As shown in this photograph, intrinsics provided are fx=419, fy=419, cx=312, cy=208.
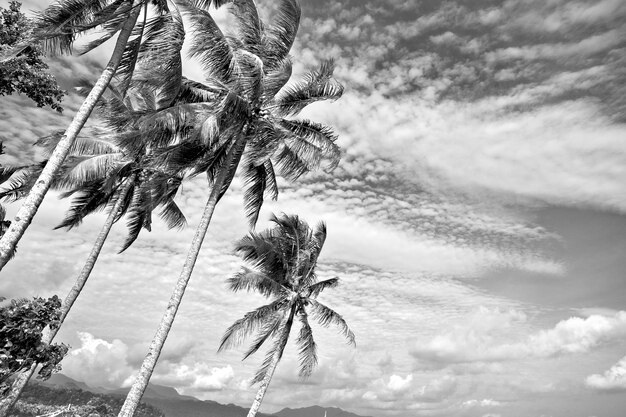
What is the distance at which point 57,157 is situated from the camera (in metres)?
9.51

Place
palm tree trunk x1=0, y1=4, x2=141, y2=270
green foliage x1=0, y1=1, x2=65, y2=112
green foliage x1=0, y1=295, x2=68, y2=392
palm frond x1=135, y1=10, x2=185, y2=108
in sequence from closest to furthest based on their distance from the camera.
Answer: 1. green foliage x1=0, y1=295, x2=68, y2=392
2. palm tree trunk x1=0, y1=4, x2=141, y2=270
3. green foliage x1=0, y1=1, x2=65, y2=112
4. palm frond x1=135, y1=10, x2=185, y2=108

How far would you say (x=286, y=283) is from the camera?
21.5 meters

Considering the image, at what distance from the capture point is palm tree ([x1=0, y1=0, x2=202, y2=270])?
9.61m

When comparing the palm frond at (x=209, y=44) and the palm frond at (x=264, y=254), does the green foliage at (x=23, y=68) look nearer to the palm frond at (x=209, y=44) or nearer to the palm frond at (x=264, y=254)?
the palm frond at (x=209, y=44)

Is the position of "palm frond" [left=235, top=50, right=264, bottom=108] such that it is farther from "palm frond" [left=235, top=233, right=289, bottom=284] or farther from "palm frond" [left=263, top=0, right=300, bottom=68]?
"palm frond" [left=235, top=233, right=289, bottom=284]

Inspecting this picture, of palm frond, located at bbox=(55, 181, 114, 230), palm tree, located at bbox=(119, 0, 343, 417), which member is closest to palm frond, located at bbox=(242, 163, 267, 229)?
palm tree, located at bbox=(119, 0, 343, 417)

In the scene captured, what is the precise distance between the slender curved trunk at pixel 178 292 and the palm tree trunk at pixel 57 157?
451 centimetres

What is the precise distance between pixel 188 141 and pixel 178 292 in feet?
16.9

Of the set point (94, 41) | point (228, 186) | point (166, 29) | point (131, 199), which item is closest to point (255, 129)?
point (228, 186)

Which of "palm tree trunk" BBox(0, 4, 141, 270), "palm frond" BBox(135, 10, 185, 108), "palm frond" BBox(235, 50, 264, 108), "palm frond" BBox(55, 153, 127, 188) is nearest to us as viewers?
"palm tree trunk" BBox(0, 4, 141, 270)

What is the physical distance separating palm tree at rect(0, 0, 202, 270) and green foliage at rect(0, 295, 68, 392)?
261cm

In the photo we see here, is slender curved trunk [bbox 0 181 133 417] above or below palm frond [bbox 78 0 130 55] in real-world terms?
below

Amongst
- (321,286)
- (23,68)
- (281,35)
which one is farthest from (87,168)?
(321,286)

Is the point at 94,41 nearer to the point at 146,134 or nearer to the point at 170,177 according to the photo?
the point at 146,134
